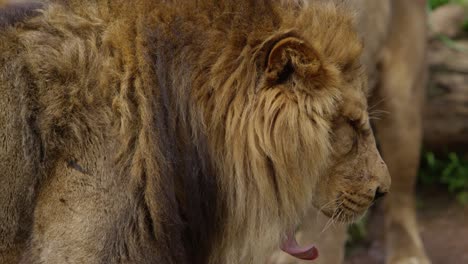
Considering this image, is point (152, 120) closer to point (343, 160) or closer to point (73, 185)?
point (73, 185)

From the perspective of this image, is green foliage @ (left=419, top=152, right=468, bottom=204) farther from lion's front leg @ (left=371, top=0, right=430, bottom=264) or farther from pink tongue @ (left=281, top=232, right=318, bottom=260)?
pink tongue @ (left=281, top=232, right=318, bottom=260)

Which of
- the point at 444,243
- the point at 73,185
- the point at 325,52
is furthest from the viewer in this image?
the point at 444,243

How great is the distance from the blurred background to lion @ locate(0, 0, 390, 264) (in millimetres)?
2352

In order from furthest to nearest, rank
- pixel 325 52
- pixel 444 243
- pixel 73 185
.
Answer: pixel 444 243 < pixel 325 52 < pixel 73 185

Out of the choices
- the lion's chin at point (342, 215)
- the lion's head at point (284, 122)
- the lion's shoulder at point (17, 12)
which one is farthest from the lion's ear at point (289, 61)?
the lion's shoulder at point (17, 12)

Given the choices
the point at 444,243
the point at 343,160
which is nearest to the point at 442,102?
the point at 444,243

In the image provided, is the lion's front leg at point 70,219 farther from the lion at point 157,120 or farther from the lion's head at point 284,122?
the lion's head at point 284,122

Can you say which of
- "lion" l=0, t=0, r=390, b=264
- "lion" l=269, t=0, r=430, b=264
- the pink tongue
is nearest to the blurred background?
"lion" l=269, t=0, r=430, b=264

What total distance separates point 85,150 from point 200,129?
0.29m

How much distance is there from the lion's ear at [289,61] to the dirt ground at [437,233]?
2.34 metres

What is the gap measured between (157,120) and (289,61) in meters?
0.35

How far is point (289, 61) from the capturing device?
91.3 inches

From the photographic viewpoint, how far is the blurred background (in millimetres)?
4727

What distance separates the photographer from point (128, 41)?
234 cm
